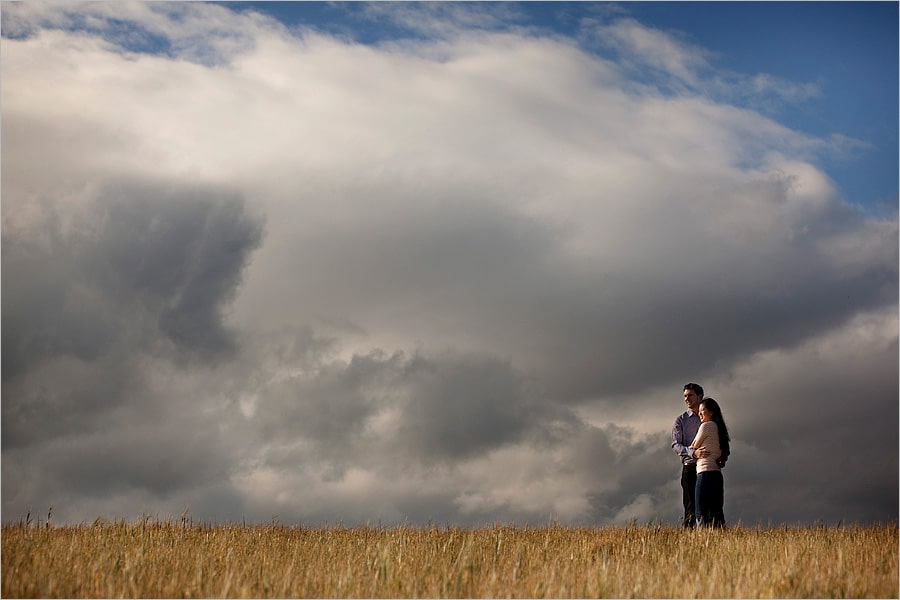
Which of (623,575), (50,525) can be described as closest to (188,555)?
(50,525)

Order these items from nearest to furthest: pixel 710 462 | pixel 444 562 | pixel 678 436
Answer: pixel 444 562
pixel 710 462
pixel 678 436

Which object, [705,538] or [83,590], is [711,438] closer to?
[705,538]

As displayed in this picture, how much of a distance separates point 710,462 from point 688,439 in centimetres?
85

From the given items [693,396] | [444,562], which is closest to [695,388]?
[693,396]

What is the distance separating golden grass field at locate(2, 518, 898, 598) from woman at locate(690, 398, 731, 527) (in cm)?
57

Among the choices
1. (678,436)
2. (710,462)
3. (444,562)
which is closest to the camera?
(444,562)

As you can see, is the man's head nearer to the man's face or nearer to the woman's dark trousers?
the man's face

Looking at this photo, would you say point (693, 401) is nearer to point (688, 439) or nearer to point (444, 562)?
point (688, 439)

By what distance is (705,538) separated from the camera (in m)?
15.6

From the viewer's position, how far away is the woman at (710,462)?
1658 cm

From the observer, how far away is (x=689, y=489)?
17406 mm

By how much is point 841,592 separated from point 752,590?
1.31 metres

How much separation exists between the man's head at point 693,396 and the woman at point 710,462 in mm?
393

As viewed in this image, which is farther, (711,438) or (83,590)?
(711,438)
